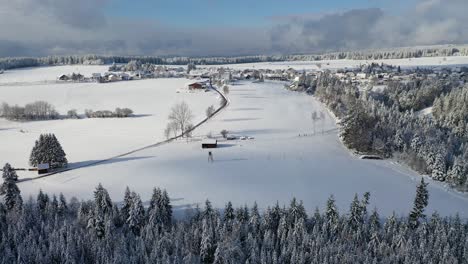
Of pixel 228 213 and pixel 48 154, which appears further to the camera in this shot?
pixel 48 154

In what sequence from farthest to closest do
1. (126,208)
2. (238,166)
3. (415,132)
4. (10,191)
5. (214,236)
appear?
1. (415,132)
2. (238,166)
3. (10,191)
4. (126,208)
5. (214,236)

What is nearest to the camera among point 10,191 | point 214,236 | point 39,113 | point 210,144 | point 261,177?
point 214,236

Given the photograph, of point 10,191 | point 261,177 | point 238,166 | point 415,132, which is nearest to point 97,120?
point 238,166

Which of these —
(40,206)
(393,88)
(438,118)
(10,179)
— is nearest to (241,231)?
(40,206)

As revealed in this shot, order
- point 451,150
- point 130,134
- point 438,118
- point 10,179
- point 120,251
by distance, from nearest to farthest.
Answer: point 120,251
point 10,179
point 451,150
point 130,134
point 438,118

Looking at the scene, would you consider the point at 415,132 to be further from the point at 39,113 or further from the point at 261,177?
the point at 39,113

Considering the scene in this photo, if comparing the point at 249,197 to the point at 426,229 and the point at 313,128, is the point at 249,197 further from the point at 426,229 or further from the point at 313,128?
the point at 313,128
